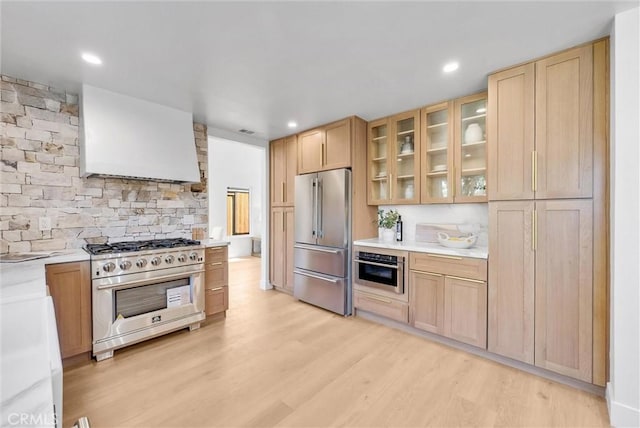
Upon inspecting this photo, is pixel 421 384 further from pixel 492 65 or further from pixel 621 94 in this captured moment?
pixel 492 65

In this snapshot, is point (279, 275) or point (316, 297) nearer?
point (316, 297)

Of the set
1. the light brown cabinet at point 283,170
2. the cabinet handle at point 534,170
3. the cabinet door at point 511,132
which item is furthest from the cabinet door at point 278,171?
the cabinet handle at point 534,170

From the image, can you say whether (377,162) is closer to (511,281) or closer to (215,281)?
(511,281)

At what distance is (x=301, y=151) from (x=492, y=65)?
2.45 metres

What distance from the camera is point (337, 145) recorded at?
360cm

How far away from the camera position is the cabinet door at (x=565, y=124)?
199 cm

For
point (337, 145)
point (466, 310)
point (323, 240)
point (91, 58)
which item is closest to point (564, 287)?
point (466, 310)

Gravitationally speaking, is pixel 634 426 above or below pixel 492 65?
below

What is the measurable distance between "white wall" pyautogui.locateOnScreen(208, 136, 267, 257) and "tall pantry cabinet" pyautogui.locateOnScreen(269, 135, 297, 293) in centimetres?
255

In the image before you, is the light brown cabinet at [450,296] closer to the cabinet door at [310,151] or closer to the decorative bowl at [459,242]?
the decorative bowl at [459,242]

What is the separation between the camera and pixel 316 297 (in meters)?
3.73

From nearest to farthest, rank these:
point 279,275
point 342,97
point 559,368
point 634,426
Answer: point 634,426
point 559,368
point 342,97
point 279,275

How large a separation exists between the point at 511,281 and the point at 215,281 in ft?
9.53

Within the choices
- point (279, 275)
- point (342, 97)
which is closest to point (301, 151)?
point (342, 97)
